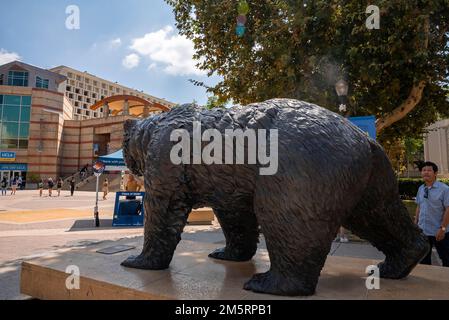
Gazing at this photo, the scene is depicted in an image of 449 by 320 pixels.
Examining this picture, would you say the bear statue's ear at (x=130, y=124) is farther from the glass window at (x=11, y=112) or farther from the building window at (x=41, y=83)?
the building window at (x=41, y=83)

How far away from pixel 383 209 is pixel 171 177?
1.95 metres

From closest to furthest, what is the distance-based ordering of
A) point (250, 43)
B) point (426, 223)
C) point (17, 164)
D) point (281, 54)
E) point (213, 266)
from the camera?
point (213, 266)
point (426, 223)
point (281, 54)
point (250, 43)
point (17, 164)

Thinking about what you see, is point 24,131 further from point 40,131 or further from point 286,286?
point 286,286

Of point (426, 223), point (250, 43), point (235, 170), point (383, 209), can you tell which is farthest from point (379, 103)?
point (235, 170)

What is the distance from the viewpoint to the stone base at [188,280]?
8.61 feet

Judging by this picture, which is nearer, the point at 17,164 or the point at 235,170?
the point at 235,170

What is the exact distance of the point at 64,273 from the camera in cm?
303

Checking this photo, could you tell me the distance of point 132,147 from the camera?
12.1 feet

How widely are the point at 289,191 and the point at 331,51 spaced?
7.21 metres

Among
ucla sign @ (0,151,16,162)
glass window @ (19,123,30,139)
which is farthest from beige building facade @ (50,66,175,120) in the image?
ucla sign @ (0,151,16,162)

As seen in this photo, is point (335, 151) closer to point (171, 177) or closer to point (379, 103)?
point (171, 177)

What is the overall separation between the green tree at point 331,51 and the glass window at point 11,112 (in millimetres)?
35576

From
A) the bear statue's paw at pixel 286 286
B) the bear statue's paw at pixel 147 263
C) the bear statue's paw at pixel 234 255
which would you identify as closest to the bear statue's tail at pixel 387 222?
the bear statue's paw at pixel 286 286
